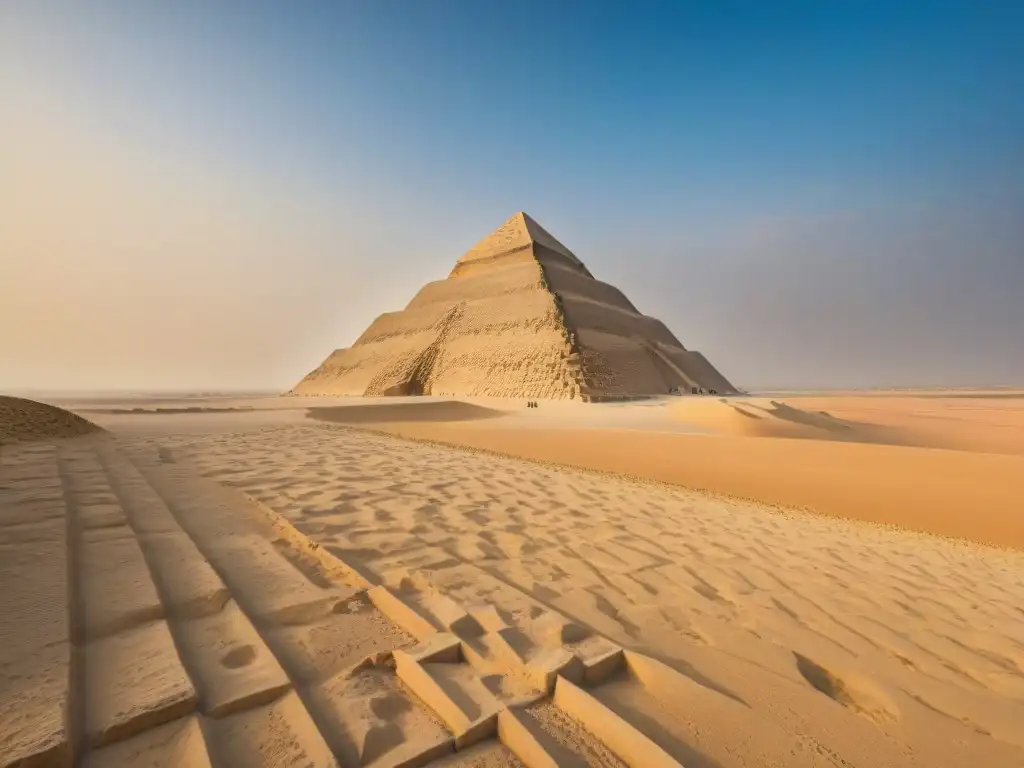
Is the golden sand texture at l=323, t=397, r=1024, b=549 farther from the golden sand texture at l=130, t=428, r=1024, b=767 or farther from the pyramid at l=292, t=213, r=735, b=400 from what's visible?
the pyramid at l=292, t=213, r=735, b=400

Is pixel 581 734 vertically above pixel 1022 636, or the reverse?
pixel 581 734

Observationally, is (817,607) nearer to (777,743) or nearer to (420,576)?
(777,743)

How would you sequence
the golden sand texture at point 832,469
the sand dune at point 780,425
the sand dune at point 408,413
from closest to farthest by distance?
1. the golden sand texture at point 832,469
2. the sand dune at point 780,425
3. the sand dune at point 408,413

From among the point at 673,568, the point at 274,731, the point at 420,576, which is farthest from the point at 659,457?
the point at 274,731

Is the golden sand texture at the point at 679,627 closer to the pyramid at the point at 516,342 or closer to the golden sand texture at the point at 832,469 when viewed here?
the golden sand texture at the point at 832,469

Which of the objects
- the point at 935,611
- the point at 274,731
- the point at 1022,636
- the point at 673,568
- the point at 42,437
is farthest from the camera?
the point at 42,437

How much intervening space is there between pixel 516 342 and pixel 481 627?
125ft

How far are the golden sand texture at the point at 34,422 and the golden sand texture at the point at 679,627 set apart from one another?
6.21 m

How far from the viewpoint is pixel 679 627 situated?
2.44 m

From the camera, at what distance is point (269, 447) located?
8.64 meters

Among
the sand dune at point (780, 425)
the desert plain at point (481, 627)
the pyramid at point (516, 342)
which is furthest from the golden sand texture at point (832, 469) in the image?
the pyramid at point (516, 342)

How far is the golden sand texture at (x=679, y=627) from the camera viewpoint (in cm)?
163

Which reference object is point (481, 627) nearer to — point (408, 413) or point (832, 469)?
point (832, 469)

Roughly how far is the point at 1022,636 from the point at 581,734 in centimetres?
313
